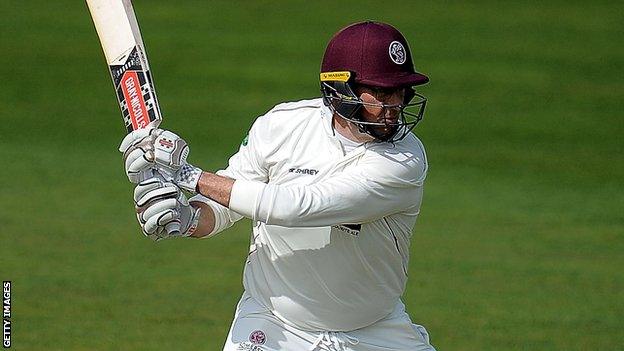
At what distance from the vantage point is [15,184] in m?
11.3

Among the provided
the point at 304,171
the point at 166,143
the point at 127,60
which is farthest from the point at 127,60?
the point at 304,171

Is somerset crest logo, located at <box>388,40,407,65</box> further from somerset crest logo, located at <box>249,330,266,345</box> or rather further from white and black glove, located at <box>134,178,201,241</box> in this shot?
somerset crest logo, located at <box>249,330,266,345</box>

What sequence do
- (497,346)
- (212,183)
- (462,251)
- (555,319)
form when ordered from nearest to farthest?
1. (212,183)
2. (497,346)
3. (555,319)
4. (462,251)

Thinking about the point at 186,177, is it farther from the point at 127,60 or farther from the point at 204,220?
the point at 127,60

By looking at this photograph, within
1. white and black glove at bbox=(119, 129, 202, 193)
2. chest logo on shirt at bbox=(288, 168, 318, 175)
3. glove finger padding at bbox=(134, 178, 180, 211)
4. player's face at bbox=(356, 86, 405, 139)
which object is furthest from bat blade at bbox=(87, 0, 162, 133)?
player's face at bbox=(356, 86, 405, 139)

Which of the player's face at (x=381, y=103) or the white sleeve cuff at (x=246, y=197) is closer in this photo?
the white sleeve cuff at (x=246, y=197)

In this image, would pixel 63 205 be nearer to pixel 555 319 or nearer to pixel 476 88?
pixel 555 319

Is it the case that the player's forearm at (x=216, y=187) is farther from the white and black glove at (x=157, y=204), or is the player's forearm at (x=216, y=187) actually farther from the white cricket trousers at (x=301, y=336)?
the white cricket trousers at (x=301, y=336)

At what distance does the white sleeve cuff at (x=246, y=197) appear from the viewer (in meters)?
4.26

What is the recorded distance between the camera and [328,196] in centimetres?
434

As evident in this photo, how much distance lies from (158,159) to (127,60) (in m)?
0.58

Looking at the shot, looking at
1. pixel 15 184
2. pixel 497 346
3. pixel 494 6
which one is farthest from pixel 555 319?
pixel 494 6

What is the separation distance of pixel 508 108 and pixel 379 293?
1024cm

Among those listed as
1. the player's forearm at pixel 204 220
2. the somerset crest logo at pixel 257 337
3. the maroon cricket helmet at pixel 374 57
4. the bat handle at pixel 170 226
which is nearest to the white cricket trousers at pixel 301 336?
the somerset crest logo at pixel 257 337
